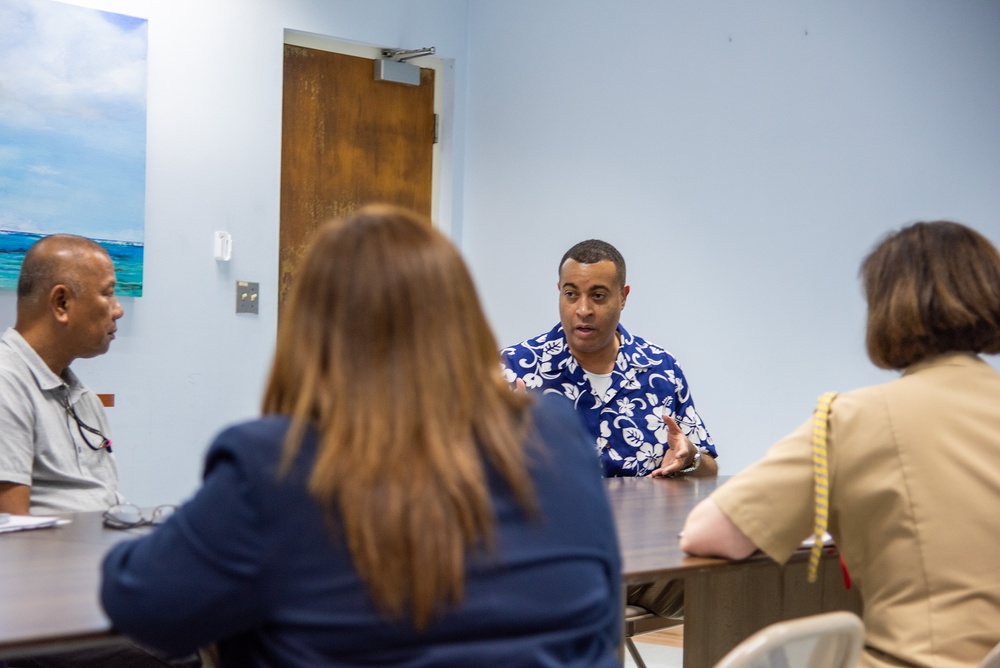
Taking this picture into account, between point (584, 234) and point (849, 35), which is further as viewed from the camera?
point (584, 234)

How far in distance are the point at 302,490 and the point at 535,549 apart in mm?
268

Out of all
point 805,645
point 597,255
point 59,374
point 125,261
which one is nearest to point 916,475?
point 805,645

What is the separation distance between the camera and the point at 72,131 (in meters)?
4.14

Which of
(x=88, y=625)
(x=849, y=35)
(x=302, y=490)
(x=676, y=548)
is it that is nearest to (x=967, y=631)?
(x=676, y=548)

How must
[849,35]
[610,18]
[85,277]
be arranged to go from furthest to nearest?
[610,18], [849,35], [85,277]

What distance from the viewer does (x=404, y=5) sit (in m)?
5.19

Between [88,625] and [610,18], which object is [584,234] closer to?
[610,18]

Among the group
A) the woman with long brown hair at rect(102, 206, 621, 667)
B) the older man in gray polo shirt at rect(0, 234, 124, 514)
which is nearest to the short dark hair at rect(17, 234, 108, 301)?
the older man in gray polo shirt at rect(0, 234, 124, 514)

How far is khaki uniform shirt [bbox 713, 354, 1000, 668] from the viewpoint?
1783 mm

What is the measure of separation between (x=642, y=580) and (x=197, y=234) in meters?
3.18

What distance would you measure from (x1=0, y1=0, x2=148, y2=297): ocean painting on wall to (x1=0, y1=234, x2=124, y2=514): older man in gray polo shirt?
1.56 metres

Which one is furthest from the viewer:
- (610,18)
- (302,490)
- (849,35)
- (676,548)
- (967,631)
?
(610,18)

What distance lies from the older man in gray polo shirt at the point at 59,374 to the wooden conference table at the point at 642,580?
295 millimetres

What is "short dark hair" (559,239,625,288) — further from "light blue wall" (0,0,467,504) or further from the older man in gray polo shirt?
"light blue wall" (0,0,467,504)
